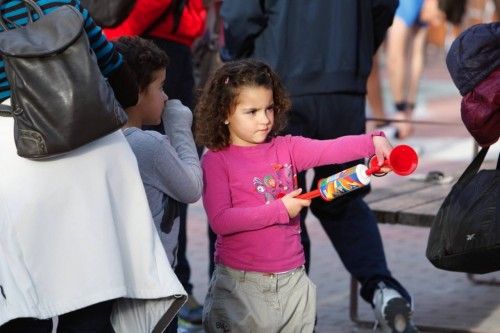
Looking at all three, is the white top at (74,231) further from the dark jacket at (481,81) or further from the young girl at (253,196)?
the dark jacket at (481,81)

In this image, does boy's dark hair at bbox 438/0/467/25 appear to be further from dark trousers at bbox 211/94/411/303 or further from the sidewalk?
dark trousers at bbox 211/94/411/303

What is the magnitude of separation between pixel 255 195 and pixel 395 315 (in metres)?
1.29

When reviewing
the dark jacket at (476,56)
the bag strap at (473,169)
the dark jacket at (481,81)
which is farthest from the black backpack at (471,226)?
the dark jacket at (476,56)

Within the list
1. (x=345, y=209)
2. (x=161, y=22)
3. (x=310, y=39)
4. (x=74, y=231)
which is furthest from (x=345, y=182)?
(x=161, y=22)

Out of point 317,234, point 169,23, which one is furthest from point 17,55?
point 317,234

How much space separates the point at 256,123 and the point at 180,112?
10.7 inches

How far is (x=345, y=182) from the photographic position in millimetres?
4324

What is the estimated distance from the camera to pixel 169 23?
20.2ft

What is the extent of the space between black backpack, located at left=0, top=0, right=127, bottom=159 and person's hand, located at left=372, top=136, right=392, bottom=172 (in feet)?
3.26

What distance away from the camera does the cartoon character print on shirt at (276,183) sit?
4711 mm

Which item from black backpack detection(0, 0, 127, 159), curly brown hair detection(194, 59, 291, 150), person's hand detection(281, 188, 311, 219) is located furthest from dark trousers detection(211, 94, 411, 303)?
black backpack detection(0, 0, 127, 159)

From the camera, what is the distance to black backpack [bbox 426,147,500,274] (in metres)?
4.38

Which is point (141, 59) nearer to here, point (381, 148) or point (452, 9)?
point (381, 148)

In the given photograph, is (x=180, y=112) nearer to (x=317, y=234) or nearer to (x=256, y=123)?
(x=256, y=123)
